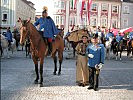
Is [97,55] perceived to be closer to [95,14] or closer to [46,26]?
[46,26]

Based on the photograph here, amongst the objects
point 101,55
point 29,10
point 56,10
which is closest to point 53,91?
point 101,55

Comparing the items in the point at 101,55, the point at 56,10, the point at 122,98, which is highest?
the point at 56,10

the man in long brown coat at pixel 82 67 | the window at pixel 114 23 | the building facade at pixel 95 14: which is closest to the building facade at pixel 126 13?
the building facade at pixel 95 14

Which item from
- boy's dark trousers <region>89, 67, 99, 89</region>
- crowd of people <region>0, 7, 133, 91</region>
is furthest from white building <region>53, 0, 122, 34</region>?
boy's dark trousers <region>89, 67, 99, 89</region>

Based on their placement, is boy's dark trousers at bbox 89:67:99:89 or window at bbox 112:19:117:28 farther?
window at bbox 112:19:117:28

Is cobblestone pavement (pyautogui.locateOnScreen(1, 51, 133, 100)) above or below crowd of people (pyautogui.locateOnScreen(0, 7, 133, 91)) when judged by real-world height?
below

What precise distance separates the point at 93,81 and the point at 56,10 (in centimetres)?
6177

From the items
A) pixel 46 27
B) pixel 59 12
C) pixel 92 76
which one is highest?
pixel 59 12

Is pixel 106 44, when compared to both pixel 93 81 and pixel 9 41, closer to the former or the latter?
pixel 9 41

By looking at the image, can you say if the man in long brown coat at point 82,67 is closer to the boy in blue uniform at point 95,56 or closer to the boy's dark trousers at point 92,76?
the boy's dark trousers at point 92,76

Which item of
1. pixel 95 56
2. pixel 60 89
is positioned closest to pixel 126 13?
pixel 95 56

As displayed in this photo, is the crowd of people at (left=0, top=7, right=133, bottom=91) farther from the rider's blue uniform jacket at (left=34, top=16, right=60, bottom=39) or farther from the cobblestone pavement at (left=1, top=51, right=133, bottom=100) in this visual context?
the cobblestone pavement at (left=1, top=51, right=133, bottom=100)

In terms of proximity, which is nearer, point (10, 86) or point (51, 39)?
point (10, 86)

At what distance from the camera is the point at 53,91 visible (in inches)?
387
